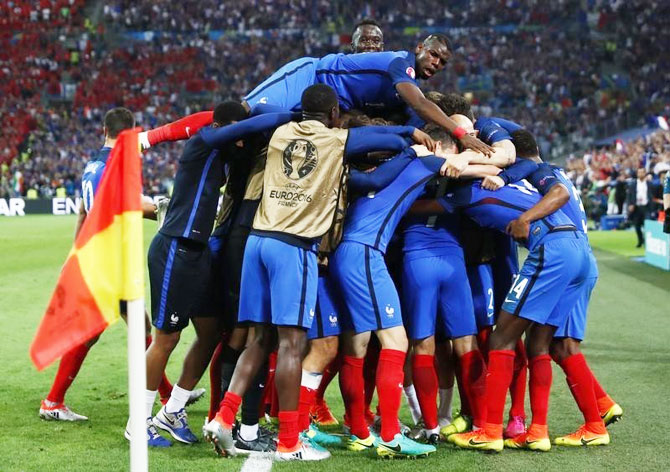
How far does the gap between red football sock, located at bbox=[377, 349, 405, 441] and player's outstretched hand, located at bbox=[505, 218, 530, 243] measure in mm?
1081

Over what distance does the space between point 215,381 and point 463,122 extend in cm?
251

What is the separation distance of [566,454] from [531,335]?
802 mm

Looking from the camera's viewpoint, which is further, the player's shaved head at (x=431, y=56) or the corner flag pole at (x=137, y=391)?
the player's shaved head at (x=431, y=56)

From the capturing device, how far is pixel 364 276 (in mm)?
5828

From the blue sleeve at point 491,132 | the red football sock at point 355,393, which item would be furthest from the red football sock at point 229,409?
the blue sleeve at point 491,132

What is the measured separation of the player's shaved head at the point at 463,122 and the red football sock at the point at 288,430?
91.6 inches

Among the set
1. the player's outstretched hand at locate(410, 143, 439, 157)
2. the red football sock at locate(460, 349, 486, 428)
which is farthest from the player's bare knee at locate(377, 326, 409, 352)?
the player's outstretched hand at locate(410, 143, 439, 157)

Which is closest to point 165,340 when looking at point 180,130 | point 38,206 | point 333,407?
point 180,130

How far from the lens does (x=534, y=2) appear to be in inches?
1837

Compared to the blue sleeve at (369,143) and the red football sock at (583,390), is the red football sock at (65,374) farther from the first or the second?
the red football sock at (583,390)

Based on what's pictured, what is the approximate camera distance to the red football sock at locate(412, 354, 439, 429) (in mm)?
6086

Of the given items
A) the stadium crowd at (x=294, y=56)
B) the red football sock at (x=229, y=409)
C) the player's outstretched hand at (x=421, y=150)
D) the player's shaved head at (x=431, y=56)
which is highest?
the stadium crowd at (x=294, y=56)

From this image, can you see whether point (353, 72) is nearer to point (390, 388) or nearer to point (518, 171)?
point (518, 171)

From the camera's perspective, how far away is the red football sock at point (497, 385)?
19.1 ft
